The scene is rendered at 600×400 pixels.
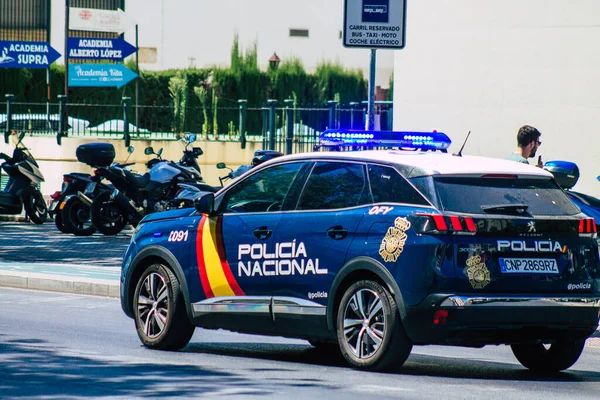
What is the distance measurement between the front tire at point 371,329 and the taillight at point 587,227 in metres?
1.37

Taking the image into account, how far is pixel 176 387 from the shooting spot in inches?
324

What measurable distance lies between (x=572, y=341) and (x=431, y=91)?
43.4ft

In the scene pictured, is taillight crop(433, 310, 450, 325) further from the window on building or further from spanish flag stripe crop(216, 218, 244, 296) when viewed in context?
the window on building

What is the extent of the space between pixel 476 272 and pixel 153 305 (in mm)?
2911

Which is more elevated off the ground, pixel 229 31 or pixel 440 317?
pixel 229 31

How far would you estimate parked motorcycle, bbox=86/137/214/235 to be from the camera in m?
21.4

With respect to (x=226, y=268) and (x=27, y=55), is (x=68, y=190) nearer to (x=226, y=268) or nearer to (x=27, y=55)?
(x=226, y=268)

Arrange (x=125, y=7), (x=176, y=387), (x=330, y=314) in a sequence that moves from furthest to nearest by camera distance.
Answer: (x=125, y=7) → (x=330, y=314) → (x=176, y=387)

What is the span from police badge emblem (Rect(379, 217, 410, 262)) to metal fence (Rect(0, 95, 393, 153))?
73.1 ft

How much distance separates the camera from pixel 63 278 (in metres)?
15.2

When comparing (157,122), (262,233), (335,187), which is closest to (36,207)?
(157,122)

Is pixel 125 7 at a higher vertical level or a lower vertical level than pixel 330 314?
higher

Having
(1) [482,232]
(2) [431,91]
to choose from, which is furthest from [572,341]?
(2) [431,91]

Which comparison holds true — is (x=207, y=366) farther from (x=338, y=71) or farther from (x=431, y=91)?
(x=338, y=71)
